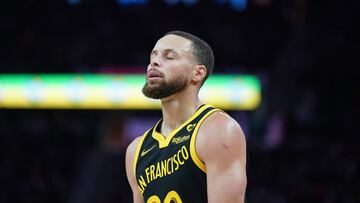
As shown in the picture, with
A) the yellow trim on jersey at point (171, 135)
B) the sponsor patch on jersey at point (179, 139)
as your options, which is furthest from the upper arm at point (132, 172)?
the sponsor patch on jersey at point (179, 139)

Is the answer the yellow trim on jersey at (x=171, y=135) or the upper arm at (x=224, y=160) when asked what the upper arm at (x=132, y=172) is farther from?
the upper arm at (x=224, y=160)

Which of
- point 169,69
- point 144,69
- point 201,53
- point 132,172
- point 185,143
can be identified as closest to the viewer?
point 185,143

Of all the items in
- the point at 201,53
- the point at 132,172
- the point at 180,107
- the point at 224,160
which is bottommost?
the point at 132,172

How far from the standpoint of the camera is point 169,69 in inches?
151

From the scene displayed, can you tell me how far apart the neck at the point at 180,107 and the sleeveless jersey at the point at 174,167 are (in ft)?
0.18

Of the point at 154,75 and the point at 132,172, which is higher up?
the point at 154,75

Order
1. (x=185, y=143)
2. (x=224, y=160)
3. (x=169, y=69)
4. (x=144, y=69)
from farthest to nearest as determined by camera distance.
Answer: (x=144, y=69), (x=169, y=69), (x=185, y=143), (x=224, y=160)

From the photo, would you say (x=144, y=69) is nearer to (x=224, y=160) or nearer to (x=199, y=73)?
(x=199, y=73)

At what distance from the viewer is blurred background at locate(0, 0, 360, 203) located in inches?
489

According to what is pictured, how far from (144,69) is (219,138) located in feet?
39.1

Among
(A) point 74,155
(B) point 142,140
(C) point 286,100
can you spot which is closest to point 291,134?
(C) point 286,100

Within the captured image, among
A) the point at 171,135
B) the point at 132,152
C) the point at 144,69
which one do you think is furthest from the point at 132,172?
the point at 144,69

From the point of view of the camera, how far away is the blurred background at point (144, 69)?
12.4 meters

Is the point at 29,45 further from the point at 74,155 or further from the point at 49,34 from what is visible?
the point at 74,155
